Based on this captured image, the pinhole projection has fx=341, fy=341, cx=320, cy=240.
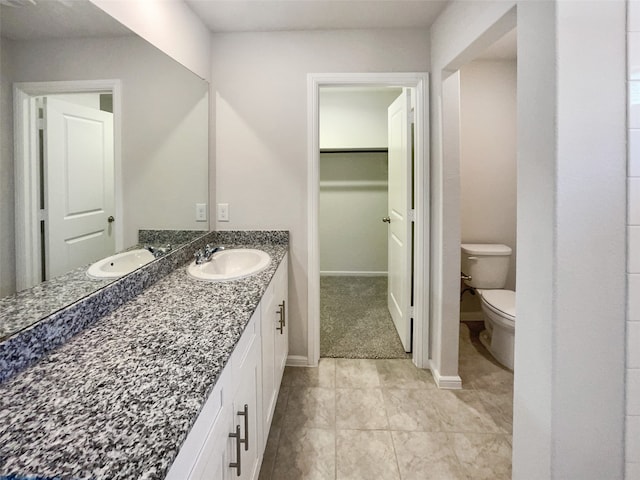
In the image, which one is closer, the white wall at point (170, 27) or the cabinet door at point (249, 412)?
the cabinet door at point (249, 412)

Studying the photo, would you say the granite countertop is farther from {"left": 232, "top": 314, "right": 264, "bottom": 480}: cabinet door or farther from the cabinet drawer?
{"left": 232, "top": 314, "right": 264, "bottom": 480}: cabinet door

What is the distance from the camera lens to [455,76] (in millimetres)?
2066

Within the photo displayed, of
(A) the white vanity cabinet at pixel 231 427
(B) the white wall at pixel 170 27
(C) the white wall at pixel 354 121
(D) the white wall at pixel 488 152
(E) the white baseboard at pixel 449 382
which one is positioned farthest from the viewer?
(C) the white wall at pixel 354 121

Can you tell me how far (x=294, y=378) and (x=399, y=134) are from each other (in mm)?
1974

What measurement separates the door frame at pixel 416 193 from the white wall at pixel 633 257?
124cm

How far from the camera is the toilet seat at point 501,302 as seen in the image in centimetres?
232

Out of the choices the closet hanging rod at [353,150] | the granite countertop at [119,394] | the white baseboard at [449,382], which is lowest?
the white baseboard at [449,382]

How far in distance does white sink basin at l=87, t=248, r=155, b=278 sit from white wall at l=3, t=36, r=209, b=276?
67 millimetres

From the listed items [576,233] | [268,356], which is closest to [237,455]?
[268,356]

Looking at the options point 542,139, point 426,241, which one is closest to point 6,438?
point 542,139

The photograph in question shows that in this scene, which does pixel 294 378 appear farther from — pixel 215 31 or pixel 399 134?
pixel 215 31

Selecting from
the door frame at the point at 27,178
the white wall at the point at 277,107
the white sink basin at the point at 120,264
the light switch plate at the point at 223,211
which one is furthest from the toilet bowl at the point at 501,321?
the door frame at the point at 27,178

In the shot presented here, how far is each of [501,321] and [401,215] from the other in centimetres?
103

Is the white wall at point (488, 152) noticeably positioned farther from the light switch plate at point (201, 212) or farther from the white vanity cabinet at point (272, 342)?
the light switch plate at point (201, 212)
